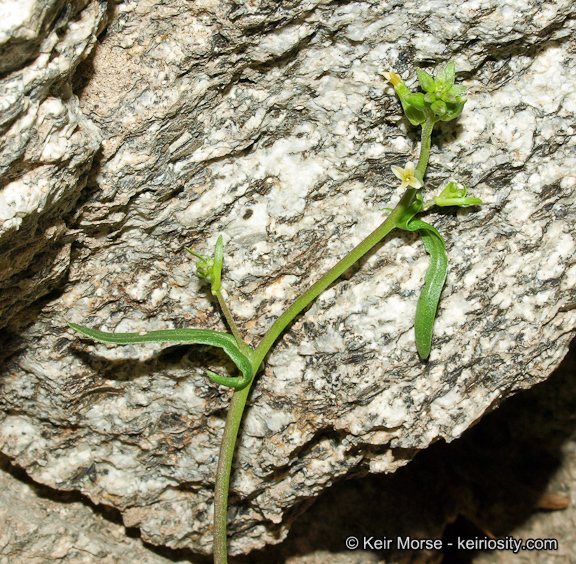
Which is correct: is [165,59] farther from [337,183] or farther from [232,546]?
[232,546]

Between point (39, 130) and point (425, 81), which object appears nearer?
point (39, 130)

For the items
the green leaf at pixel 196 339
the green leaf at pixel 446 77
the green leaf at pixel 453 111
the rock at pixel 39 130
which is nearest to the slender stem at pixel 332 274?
the green leaf at pixel 196 339

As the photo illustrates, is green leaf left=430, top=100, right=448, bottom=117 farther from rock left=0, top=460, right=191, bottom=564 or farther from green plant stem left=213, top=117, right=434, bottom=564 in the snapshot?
rock left=0, top=460, right=191, bottom=564

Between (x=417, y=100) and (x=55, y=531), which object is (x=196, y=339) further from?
(x=55, y=531)

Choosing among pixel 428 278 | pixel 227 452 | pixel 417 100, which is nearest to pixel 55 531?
pixel 227 452

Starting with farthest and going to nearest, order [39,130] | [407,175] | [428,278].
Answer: [428,278], [407,175], [39,130]

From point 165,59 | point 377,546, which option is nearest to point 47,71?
point 165,59
